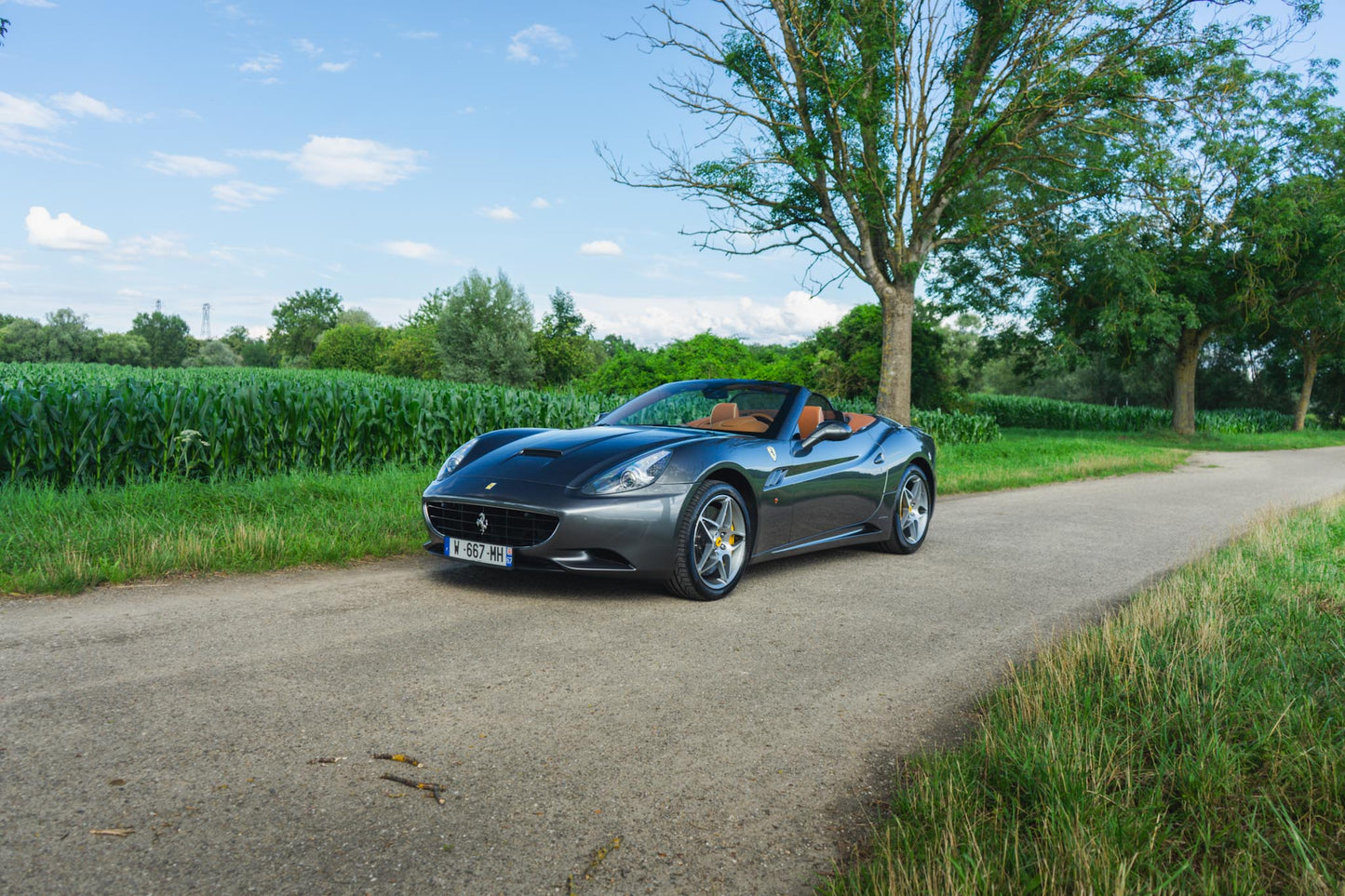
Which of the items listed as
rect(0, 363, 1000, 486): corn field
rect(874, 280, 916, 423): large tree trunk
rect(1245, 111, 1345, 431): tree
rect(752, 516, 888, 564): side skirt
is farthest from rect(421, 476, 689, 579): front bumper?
rect(1245, 111, 1345, 431): tree

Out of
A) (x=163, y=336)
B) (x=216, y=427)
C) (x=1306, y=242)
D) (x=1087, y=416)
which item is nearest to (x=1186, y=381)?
(x=1306, y=242)

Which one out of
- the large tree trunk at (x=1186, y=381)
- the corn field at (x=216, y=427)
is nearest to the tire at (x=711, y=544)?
the corn field at (x=216, y=427)

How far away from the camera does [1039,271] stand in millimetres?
28391

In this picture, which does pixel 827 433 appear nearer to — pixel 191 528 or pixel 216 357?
pixel 191 528

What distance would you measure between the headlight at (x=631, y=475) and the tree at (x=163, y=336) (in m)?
133

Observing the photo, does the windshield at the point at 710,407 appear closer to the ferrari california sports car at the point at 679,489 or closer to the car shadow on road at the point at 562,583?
the ferrari california sports car at the point at 679,489

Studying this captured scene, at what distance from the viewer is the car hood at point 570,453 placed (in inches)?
216

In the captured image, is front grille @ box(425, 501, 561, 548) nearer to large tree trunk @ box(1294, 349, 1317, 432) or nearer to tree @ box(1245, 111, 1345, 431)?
tree @ box(1245, 111, 1345, 431)

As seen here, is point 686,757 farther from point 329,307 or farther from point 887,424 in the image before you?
point 329,307

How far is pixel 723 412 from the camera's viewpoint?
6867 millimetres

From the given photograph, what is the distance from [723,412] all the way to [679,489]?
1.55m

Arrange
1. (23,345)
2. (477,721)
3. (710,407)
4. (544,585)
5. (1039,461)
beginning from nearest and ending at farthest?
(477,721) < (544,585) < (710,407) < (1039,461) < (23,345)

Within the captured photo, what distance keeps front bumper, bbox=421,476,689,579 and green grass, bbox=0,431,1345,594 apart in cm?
180

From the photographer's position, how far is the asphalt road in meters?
2.40
